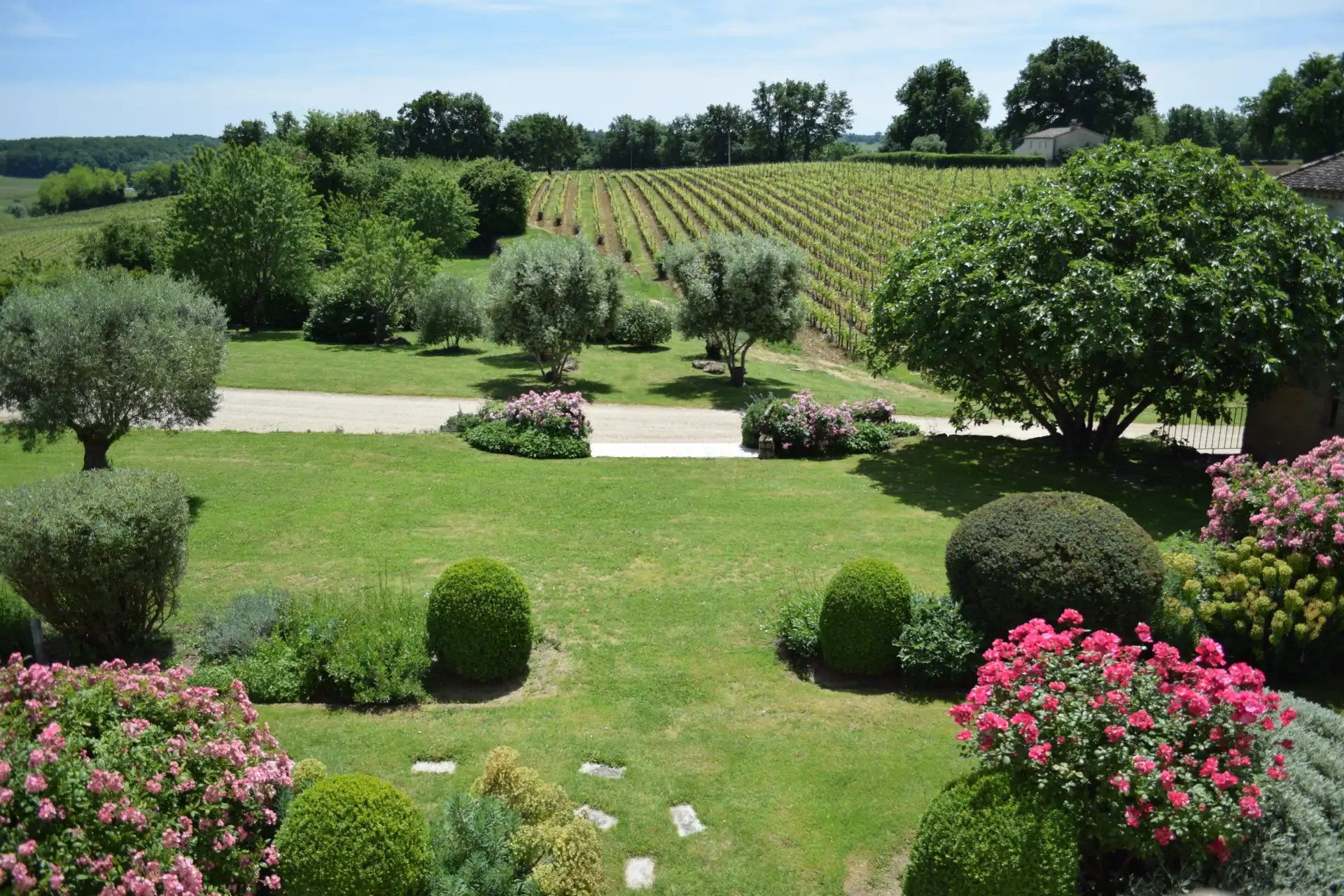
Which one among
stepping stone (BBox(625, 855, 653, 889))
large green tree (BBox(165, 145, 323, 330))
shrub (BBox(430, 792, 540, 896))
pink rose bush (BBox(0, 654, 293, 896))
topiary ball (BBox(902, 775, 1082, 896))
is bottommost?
stepping stone (BBox(625, 855, 653, 889))

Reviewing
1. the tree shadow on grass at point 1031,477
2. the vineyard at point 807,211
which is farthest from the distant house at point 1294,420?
the vineyard at point 807,211

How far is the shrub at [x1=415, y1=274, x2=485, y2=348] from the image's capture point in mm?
38688

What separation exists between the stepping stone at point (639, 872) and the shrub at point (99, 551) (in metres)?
6.81

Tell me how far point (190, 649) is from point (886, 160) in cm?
9863

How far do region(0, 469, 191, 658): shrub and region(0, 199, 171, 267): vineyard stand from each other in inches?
2229

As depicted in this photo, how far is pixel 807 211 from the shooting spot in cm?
6359

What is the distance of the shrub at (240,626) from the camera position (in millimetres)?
10961

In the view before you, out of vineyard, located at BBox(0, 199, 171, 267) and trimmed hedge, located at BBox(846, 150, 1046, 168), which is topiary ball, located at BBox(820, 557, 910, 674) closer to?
vineyard, located at BBox(0, 199, 171, 267)

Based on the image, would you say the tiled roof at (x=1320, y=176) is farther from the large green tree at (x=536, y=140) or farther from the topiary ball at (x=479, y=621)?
the large green tree at (x=536, y=140)

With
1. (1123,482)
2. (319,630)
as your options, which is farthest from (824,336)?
(319,630)

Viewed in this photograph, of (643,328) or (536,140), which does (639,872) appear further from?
(536,140)

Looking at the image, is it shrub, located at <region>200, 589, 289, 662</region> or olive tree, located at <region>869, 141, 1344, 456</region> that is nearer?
shrub, located at <region>200, 589, 289, 662</region>

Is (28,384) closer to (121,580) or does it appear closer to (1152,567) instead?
(121,580)

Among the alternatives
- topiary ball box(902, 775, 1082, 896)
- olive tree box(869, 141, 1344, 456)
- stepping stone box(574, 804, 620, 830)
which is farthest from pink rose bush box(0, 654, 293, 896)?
olive tree box(869, 141, 1344, 456)
